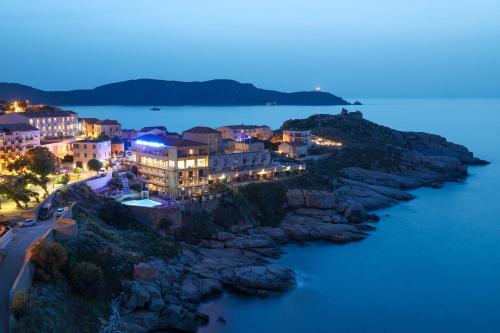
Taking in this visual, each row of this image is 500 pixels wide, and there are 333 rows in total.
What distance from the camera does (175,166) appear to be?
40156 millimetres

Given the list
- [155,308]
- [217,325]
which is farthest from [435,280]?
[155,308]

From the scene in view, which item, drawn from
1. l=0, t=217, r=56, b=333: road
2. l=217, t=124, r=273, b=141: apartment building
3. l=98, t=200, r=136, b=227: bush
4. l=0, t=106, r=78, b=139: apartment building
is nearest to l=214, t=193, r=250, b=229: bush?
l=98, t=200, r=136, b=227: bush

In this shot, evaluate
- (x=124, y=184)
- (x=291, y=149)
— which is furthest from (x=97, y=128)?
(x=291, y=149)

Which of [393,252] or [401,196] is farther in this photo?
[401,196]

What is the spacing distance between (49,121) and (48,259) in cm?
3475

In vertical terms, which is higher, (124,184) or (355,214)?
(124,184)

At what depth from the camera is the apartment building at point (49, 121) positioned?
48312mm

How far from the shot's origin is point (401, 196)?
52.9m

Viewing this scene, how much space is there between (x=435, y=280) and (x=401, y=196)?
848 inches

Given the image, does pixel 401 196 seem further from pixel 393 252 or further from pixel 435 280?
pixel 435 280

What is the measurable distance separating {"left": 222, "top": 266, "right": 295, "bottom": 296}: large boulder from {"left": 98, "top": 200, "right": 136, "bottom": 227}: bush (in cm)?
790

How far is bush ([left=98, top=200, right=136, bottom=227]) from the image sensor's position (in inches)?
1273

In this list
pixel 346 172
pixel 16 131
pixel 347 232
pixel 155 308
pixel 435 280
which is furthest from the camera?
pixel 346 172

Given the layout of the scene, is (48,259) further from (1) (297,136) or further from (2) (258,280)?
(1) (297,136)
